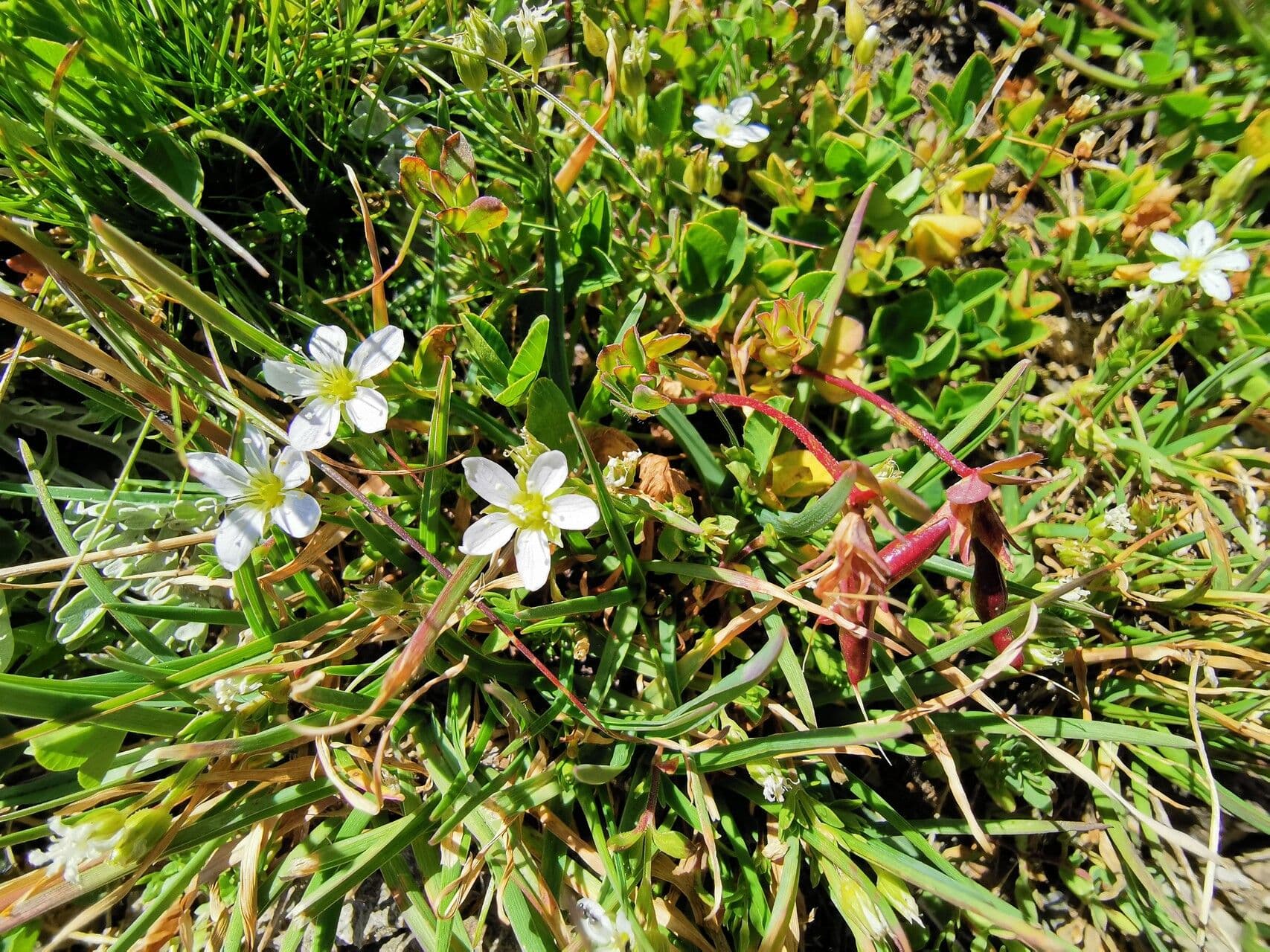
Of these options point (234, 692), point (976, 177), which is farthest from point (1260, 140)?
point (234, 692)

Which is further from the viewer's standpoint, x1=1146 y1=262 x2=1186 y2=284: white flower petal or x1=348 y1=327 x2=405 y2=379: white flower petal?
x1=1146 y1=262 x2=1186 y2=284: white flower petal

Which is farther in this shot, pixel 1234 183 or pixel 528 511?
pixel 1234 183

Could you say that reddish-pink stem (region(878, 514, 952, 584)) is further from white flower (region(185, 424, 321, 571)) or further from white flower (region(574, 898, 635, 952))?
white flower (region(185, 424, 321, 571))

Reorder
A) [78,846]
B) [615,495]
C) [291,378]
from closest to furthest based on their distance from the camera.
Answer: [78,846], [291,378], [615,495]

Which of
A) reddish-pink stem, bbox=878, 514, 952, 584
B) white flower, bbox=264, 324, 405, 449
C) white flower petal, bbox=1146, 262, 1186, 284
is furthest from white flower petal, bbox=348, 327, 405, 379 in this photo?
white flower petal, bbox=1146, 262, 1186, 284

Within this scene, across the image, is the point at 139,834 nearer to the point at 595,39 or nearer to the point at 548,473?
the point at 548,473

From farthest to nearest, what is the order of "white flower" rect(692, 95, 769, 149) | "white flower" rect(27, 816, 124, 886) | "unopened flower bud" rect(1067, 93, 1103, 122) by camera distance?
"unopened flower bud" rect(1067, 93, 1103, 122) < "white flower" rect(692, 95, 769, 149) < "white flower" rect(27, 816, 124, 886)
